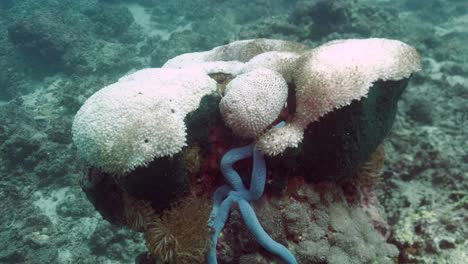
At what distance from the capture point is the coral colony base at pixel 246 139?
3.43m

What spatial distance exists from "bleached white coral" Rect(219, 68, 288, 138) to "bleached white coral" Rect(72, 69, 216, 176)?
34 centimetres

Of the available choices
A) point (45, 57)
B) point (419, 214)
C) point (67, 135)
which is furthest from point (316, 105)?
point (45, 57)

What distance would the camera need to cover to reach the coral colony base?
3.43 meters

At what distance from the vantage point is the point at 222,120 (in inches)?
156

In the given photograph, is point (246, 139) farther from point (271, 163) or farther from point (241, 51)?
point (241, 51)

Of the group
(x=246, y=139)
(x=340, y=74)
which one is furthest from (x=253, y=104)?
(x=340, y=74)

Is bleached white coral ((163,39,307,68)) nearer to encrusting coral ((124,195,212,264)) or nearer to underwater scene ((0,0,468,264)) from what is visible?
underwater scene ((0,0,468,264))

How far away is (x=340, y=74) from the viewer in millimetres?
3545

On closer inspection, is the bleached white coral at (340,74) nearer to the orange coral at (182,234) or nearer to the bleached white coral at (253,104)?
the bleached white coral at (253,104)

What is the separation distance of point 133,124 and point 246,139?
3.93ft

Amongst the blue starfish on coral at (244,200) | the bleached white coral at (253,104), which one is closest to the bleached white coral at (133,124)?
the bleached white coral at (253,104)

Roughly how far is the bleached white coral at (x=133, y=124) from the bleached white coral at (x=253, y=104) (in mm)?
341

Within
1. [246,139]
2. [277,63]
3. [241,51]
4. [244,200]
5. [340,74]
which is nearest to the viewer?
[340,74]

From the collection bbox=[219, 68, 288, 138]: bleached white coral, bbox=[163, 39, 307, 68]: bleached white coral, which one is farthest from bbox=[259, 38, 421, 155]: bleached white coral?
bbox=[163, 39, 307, 68]: bleached white coral
